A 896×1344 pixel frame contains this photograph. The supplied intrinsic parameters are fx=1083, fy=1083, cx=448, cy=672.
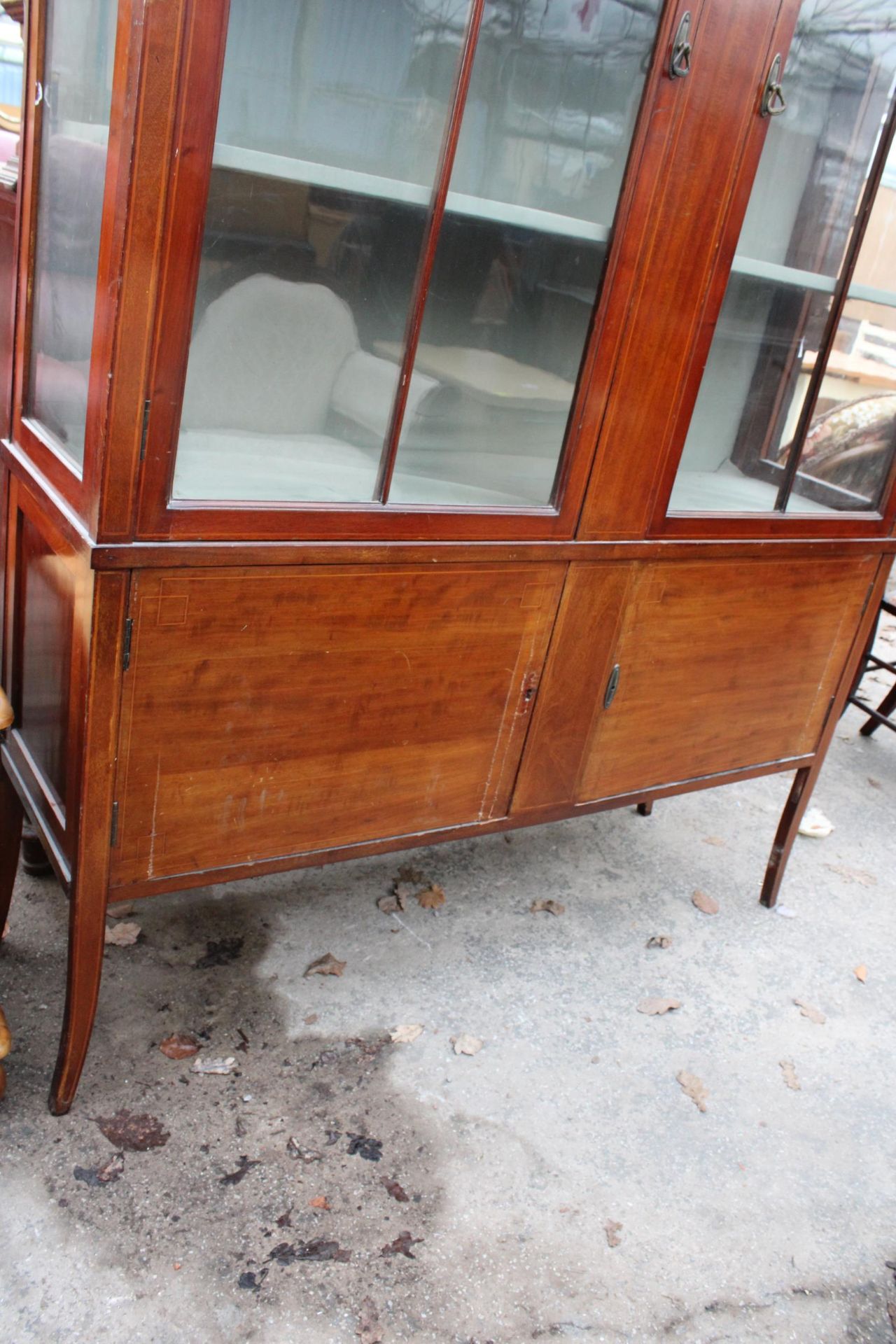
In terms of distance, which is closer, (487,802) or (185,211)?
(185,211)

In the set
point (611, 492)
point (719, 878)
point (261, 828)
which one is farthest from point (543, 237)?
point (719, 878)

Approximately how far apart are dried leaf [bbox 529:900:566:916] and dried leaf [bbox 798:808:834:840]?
38.8 inches

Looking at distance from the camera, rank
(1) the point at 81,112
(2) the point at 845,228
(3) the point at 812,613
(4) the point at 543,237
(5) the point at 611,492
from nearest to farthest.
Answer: (1) the point at 81,112, (4) the point at 543,237, (5) the point at 611,492, (2) the point at 845,228, (3) the point at 812,613

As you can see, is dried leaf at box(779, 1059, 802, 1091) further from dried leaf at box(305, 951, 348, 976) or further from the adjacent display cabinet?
dried leaf at box(305, 951, 348, 976)

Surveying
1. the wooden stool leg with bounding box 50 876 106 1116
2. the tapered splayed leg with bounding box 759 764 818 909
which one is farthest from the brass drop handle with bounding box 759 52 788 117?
the wooden stool leg with bounding box 50 876 106 1116

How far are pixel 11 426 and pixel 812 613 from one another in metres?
1.75

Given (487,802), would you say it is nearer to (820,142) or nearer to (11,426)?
(11,426)

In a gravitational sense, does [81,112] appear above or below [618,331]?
above

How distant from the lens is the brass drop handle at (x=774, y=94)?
187 cm

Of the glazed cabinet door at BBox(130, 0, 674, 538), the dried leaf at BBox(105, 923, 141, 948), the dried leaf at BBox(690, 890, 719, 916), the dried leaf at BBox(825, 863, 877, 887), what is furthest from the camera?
the dried leaf at BBox(825, 863, 877, 887)

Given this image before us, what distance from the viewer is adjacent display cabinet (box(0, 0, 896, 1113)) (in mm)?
1482

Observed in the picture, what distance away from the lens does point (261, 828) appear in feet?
6.18

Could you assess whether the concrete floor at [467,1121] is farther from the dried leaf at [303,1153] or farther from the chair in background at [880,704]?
the chair in background at [880,704]

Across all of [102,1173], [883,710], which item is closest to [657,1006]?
[102,1173]
